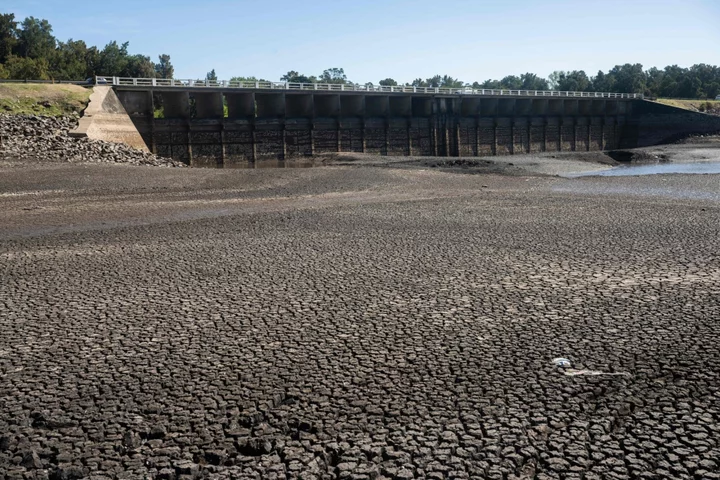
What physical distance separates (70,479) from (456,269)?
313 inches

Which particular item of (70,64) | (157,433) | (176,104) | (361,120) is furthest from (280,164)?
(157,433)

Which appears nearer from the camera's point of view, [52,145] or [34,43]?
[52,145]

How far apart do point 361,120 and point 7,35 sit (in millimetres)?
56801

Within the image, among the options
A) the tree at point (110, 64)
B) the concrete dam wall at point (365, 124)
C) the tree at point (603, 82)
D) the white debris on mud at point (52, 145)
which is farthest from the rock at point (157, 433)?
the tree at point (603, 82)

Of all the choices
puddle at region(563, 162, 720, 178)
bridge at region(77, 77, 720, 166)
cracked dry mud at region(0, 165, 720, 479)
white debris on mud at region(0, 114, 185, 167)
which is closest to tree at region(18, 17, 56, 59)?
bridge at region(77, 77, 720, 166)

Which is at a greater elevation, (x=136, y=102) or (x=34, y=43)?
(x=34, y=43)

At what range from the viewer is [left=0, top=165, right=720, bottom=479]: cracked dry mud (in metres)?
5.07

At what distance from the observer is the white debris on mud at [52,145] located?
33.3 m

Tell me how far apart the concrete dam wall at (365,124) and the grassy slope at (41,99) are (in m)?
4.98

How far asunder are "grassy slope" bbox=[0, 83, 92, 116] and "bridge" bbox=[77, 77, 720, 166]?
113 inches

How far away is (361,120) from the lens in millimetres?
62281

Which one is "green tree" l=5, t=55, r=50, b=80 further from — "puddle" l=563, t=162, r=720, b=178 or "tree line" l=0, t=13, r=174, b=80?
"puddle" l=563, t=162, r=720, b=178

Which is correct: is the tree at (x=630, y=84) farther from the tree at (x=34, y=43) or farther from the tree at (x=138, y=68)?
the tree at (x=34, y=43)

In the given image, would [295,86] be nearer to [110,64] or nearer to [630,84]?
[110,64]
